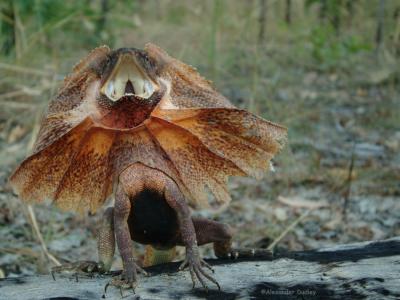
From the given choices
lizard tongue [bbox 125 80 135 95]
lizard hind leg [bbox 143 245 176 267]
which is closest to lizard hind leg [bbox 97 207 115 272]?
lizard hind leg [bbox 143 245 176 267]

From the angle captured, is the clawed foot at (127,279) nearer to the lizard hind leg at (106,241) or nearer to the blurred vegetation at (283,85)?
the lizard hind leg at (106,241)

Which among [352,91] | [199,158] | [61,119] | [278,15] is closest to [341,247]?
[199,158]

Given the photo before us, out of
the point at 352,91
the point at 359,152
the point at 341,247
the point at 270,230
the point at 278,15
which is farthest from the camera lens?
the point at 278,15

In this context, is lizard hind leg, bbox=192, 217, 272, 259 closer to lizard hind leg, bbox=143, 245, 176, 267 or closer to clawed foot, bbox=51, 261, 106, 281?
lizard hind leg, bbox=143, 245, 176, 267

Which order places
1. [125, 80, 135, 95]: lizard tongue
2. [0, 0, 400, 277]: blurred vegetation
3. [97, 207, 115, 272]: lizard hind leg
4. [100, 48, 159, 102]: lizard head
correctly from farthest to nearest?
[0, 0, 400, 277]: blurred vegetation → [97, 207, 115, 272]: lizard hind leg → [125, 80, 135, 95]: lizard tongue → [100, 48, 159, 102]: lizard head

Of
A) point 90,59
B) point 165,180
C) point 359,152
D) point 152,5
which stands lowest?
point 165,180

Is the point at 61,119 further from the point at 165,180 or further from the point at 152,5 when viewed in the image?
the point at 152,5

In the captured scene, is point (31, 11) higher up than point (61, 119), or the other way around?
point (31, 11)
